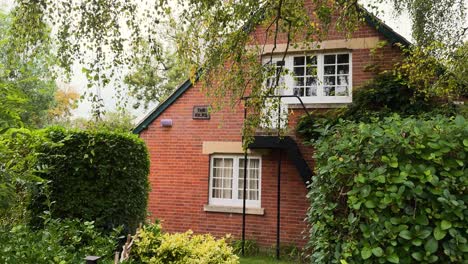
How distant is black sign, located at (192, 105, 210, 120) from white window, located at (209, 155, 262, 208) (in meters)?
1.10

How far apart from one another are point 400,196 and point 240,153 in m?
7.71

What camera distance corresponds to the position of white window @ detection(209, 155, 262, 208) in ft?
34.3

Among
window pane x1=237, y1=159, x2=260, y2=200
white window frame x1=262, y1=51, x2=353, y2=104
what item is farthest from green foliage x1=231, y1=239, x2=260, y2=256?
white window frame x1=262, y1=51, x2=353, y2=104

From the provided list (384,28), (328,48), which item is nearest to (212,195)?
(328,48)

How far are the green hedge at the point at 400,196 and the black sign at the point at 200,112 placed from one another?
7.81m

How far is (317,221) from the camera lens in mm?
3404

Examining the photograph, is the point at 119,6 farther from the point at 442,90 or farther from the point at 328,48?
the point at 328,48

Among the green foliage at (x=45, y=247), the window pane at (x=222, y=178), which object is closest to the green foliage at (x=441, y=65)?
the window pane at (x=222, y=178)

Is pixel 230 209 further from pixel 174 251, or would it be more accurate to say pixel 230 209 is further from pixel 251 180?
pixel 174 251

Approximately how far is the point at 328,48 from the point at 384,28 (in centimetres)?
134

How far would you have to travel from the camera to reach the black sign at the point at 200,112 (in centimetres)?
1089

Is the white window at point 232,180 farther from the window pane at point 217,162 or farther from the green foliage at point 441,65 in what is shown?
the green foliage at point 441,65

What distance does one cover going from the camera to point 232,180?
10.6 metres

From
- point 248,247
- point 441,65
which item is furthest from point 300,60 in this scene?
point 248,247
